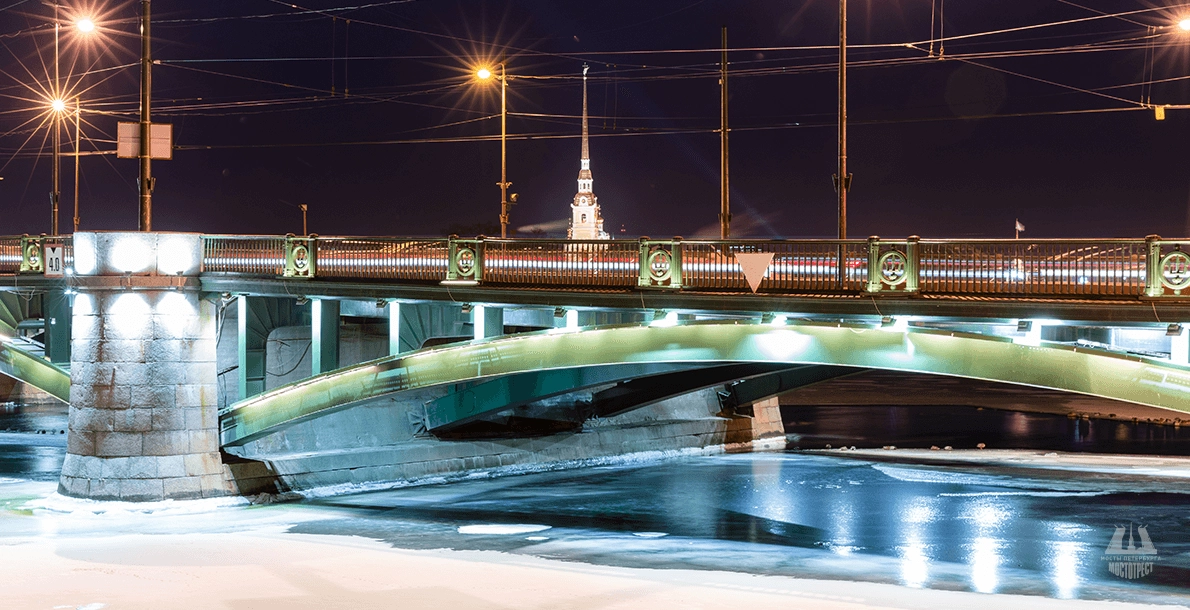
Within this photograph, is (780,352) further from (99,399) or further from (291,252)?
(99,399)

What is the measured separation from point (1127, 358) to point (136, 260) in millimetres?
18665

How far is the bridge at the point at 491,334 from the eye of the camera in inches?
725

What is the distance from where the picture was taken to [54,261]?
28922 mm

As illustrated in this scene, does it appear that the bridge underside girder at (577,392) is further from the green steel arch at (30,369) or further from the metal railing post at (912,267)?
the green steel arch at (30,369)

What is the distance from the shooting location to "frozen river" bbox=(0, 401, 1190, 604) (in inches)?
851

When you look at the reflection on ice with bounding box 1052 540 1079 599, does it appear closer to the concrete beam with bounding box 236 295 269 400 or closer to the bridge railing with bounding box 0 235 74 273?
the concrete beam with bounding box 236 295 269 400

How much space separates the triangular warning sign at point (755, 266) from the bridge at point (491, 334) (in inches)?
1.4

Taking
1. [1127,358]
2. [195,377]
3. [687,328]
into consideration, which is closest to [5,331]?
[195,377]

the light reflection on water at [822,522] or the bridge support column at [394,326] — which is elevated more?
the bridge support column at [394,326]

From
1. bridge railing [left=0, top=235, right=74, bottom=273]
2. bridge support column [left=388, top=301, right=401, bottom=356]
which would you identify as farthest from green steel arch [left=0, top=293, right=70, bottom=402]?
bridge support column [left=388, top=301, right=401, bottom=356]

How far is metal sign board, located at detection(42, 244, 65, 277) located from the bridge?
0.06 metres

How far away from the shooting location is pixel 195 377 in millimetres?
26875

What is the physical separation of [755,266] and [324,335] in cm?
1089

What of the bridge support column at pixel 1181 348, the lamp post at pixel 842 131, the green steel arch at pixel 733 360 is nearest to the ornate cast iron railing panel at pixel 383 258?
Result: the green steel arch at pixel 733 360
